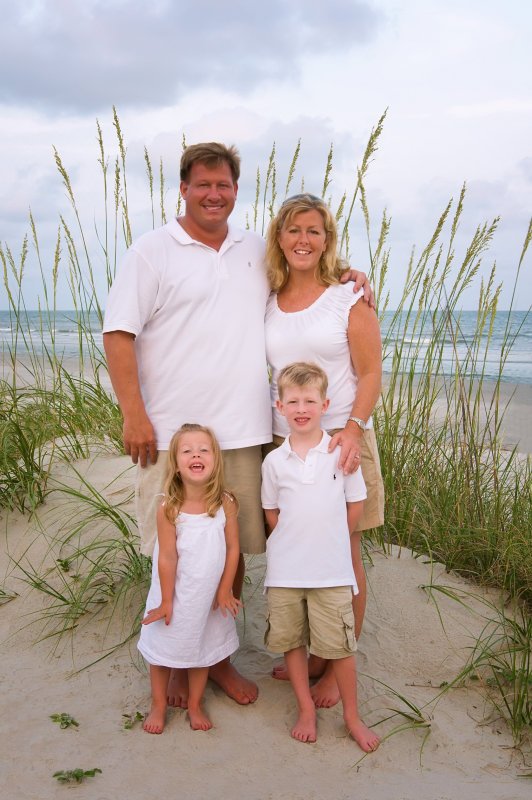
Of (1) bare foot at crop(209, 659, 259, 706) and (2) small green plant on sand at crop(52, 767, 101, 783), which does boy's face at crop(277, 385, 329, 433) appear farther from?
(2) small green plant on sand at crop(52, 767, 101, 783)

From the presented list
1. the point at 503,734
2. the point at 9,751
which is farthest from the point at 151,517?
the point at 503,734

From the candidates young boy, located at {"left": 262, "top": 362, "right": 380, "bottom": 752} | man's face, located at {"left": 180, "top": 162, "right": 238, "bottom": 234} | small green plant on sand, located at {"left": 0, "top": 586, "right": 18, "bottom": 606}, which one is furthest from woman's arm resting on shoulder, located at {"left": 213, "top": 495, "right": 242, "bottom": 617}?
small green plant on sand, located at {"left": 0, "top": 586, "right": 18, "bottom": 606}

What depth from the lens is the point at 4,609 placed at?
11.9 ft

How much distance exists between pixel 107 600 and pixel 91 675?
19.0 inches

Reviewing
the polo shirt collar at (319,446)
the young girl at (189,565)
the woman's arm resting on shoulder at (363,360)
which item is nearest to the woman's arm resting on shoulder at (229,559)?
the young girl at (189,565)

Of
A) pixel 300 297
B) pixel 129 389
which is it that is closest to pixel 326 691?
pixel 129 389

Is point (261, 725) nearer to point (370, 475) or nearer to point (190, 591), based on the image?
point (190, 591)

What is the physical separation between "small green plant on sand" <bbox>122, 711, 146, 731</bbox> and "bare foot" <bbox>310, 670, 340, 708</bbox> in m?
0.71

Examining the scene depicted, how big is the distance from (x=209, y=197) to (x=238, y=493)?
48.0 inches

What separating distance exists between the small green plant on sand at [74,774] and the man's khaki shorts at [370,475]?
1350mm

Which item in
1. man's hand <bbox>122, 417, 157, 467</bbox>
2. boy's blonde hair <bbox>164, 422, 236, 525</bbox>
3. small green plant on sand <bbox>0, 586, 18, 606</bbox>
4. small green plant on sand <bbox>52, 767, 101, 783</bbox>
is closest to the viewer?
small green plant on sand <bbox>52, 767, 101, 783</bbox>

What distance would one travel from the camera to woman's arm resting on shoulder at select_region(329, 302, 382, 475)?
2693mm

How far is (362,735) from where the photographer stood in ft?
8.54

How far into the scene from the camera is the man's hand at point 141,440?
2766 mm
